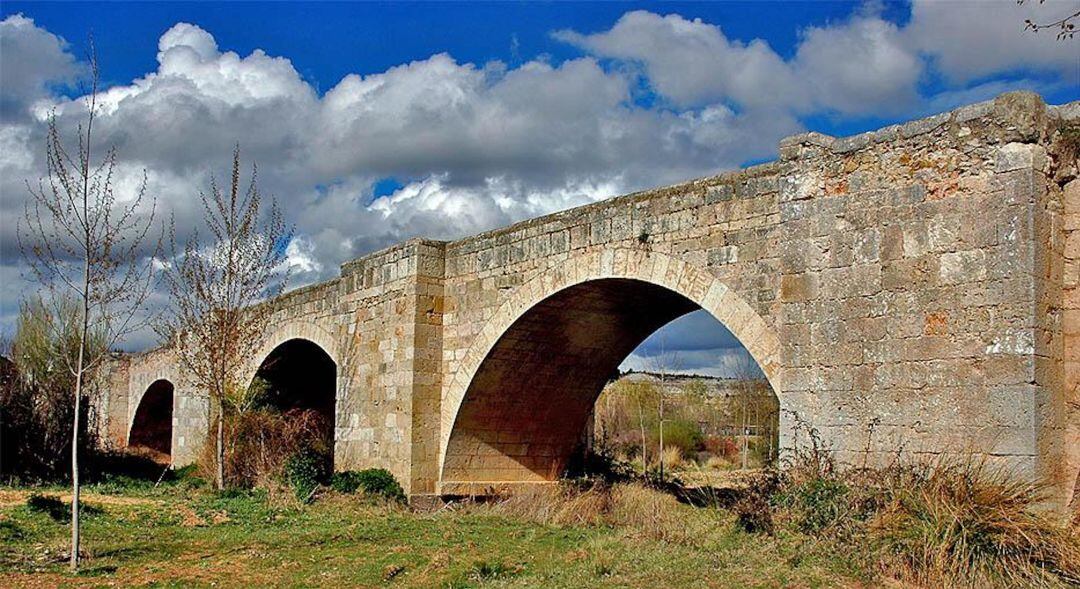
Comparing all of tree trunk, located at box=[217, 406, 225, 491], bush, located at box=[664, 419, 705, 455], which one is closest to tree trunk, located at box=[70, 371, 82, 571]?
tree trunk, located at box=[217, 406, 225, 491]

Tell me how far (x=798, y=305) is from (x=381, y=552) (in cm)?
461

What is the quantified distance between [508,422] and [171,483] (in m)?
7.93

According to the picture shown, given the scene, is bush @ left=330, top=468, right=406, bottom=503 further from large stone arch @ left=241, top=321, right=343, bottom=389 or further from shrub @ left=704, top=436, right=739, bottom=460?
shrub @ left=704, top=436, right=739, bottom=460

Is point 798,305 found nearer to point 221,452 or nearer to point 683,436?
point 221,452

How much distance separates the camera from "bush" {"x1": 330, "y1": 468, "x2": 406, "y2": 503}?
14297 millimetres

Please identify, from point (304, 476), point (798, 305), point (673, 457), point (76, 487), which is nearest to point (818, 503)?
point (798, 305)

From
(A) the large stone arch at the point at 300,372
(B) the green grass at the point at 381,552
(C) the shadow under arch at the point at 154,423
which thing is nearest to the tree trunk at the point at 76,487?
(B) the green grass at the point at 381,552

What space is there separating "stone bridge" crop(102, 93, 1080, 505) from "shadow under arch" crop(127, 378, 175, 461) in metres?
16.0

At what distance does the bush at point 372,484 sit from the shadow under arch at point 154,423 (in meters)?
16.9

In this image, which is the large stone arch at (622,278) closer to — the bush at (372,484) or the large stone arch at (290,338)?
the bush at (372,484)

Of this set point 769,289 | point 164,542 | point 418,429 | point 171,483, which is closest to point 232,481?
point 171,483

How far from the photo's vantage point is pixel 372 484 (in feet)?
47.3

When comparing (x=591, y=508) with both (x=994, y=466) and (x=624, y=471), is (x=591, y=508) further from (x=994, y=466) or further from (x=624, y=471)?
(x=994, y=466)

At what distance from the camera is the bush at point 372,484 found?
14297 millimetres
